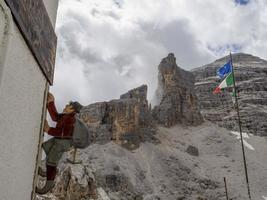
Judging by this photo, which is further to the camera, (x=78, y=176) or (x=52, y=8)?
(x=78, y=176)

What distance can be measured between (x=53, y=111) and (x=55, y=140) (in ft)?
1.52

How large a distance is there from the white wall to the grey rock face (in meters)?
70.8

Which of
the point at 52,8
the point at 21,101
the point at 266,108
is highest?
the point at 266,108

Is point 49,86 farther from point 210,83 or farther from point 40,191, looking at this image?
point 210,83

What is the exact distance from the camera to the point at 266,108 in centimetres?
8225

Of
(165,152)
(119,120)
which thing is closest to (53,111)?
(165,152)

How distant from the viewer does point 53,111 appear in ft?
18.0

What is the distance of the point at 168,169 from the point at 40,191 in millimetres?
46017

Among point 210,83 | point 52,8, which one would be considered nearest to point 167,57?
point 210,83

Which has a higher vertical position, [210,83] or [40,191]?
[210,83]

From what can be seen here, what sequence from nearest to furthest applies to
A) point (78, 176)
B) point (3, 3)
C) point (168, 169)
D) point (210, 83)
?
point (3, 3) < point (78, 176) < point (168, 169) < point (210, 83)

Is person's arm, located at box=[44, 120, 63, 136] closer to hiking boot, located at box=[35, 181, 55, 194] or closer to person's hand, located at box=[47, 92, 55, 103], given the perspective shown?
person's hand, located at box=[47, 92, 55, 103]

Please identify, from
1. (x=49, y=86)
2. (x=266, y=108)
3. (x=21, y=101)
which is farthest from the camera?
(x=266, y=108)

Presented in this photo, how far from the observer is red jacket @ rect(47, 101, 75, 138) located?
5.33 m
